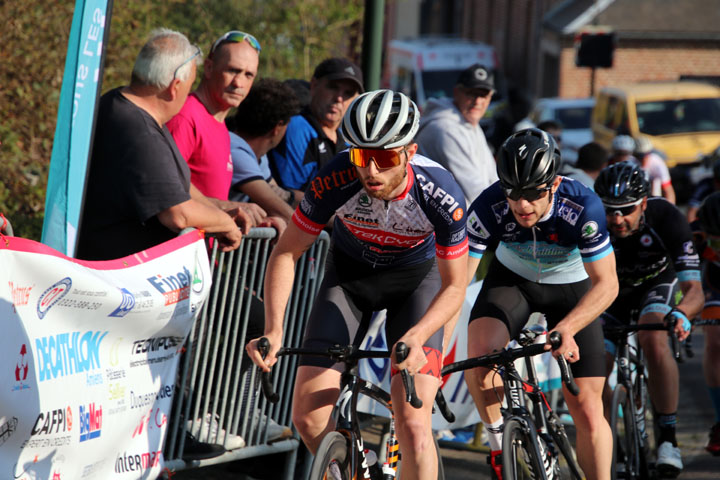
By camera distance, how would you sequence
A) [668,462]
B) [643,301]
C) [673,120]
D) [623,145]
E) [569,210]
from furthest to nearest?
[673,120] < [623,145] < [643,301] < [668,462] < [569,210]

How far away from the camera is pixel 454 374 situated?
6242 mm

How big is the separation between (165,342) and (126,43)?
4.17 metres

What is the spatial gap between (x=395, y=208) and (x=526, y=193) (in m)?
0.75

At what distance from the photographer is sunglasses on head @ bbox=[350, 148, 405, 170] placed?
390 centimetres

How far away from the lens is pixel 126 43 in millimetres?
8039

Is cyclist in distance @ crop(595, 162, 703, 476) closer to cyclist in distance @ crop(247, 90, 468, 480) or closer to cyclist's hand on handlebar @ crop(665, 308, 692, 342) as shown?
cyclist's hand on handlebar @ crop(665, 308, 692, 342)

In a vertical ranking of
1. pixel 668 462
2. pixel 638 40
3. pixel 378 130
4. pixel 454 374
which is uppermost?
pixel 638 40

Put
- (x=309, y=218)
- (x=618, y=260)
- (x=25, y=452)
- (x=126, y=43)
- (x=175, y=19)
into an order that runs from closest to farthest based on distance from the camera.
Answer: (x=25, y=452) → (x=309, y=218) → (x=618, y=260) → (x=126, y=43) → (x=175, y=19)

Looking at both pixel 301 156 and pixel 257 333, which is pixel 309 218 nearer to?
pixel 257 333

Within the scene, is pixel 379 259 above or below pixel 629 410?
above

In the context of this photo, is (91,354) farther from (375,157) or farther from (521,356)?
(521,356)

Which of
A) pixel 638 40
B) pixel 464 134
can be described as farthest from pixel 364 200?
pixel 638 40

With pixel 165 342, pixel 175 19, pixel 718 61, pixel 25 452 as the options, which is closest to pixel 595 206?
pixel 165 342

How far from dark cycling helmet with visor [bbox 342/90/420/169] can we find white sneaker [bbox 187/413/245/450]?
1836 millimetres
